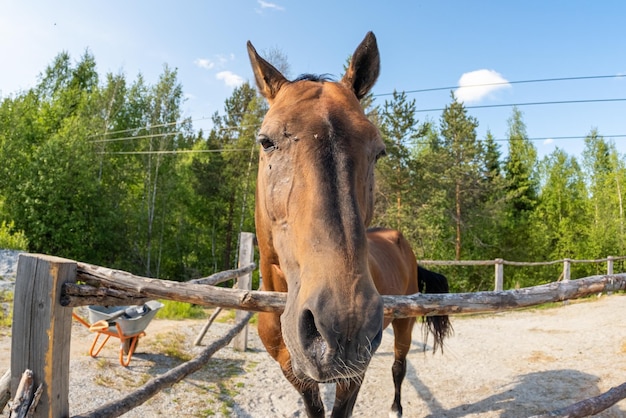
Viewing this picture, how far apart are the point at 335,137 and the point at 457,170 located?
22290mm

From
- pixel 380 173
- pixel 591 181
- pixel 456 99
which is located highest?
pixel 456 99

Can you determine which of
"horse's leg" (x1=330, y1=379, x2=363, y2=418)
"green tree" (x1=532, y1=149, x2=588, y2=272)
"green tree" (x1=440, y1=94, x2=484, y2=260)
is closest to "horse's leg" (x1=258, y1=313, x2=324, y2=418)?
"horse's leg" (x1=330, y1=379, x2=363, y2=418)

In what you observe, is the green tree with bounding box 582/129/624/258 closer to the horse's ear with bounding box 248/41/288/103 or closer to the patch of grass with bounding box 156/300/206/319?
the patch of grass with bounding box 156/300/206/319

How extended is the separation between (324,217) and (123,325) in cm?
471

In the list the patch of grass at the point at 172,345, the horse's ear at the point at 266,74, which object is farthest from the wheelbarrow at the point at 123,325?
the horse's ear at the point at 266,74

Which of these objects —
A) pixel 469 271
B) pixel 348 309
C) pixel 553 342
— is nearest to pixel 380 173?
pixel 469 271

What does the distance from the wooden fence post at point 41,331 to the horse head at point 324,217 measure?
926mm

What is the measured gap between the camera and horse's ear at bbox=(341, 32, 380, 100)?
7.13 ft

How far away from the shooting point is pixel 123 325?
5102 millimetres

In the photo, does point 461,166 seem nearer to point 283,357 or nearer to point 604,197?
point 604,197

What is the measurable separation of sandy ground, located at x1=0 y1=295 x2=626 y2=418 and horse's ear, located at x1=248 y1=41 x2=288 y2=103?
11.7ft

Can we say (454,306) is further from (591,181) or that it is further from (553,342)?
(591,181)

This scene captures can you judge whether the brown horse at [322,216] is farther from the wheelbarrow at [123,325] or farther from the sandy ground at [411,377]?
the wheelbarrow at [123,325]

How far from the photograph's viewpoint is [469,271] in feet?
81.7
